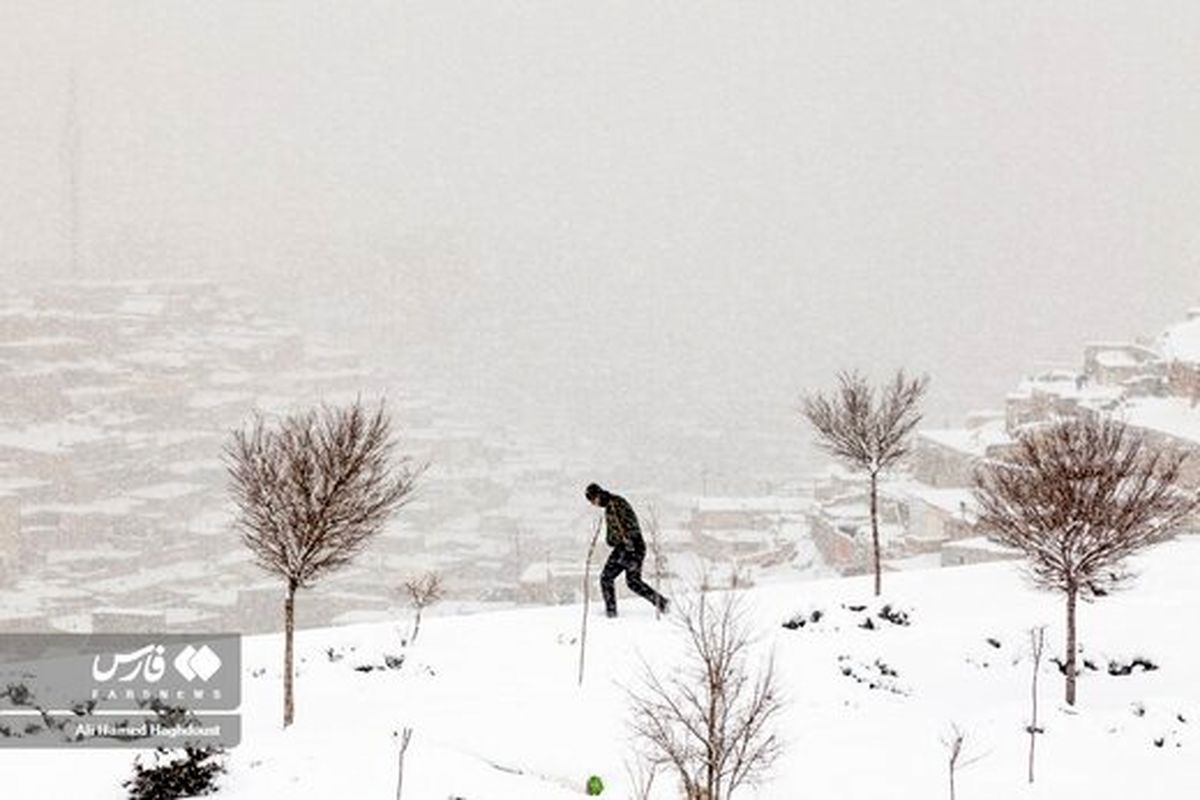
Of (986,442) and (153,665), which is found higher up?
(986,442)

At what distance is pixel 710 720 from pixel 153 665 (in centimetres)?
732

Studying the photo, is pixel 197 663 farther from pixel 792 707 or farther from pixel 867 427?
pixel 867 427

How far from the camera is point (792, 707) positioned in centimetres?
1402

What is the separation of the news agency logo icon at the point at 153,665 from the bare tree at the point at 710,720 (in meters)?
5.34

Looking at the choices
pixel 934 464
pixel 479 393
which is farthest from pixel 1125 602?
pixel 479 393

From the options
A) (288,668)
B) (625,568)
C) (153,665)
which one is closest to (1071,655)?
(625,568)

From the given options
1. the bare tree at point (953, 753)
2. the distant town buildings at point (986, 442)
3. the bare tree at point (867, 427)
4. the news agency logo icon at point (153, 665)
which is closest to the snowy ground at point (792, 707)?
the bare tree at point (953, 753)

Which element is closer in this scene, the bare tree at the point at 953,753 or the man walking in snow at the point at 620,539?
the bare tree at the point at 953,753

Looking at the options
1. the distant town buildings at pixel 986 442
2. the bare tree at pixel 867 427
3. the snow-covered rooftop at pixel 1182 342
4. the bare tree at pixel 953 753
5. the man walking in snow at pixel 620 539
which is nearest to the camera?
the bare tree at pixel 953 753

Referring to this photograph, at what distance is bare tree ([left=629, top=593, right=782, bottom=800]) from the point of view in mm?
10500

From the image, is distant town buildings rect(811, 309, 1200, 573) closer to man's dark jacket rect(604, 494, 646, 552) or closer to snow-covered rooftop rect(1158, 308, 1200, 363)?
snow-covered rooftop rect(1158, 308, 1200, 363)

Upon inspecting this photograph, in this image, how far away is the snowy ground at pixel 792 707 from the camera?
11.5 meters

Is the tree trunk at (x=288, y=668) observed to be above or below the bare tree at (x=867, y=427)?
below

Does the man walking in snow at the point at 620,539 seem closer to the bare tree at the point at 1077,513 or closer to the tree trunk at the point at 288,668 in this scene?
the tree trunk at the point at 288,668
